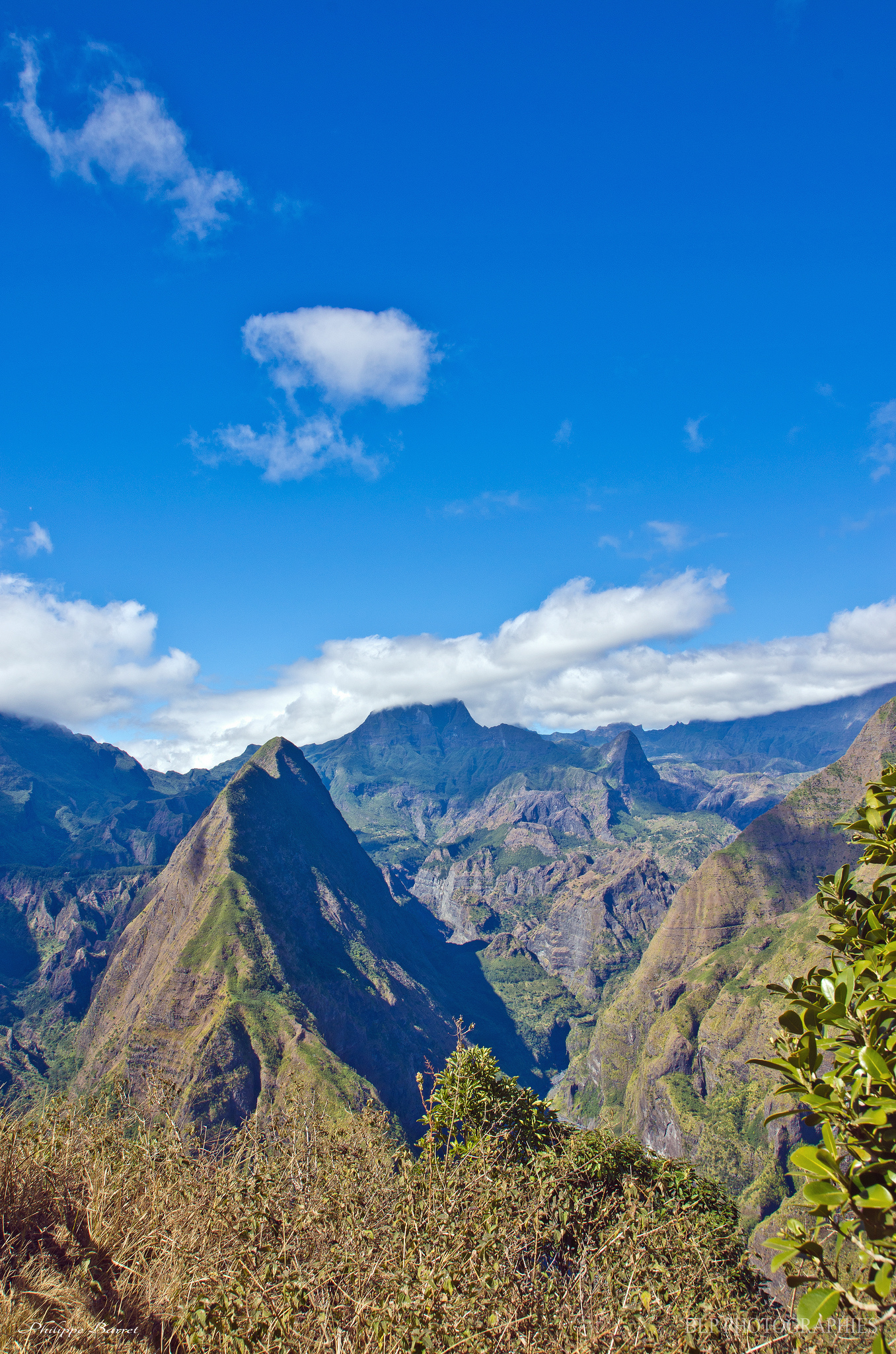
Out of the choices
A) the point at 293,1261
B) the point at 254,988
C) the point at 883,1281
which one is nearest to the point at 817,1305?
the point at 883,1281

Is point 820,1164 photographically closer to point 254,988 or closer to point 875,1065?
point 875,1065

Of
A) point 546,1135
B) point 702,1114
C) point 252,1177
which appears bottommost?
point 702,1114

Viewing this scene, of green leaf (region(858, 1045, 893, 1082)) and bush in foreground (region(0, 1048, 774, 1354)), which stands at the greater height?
green leaf (region(858, 1045, 893, 1082))

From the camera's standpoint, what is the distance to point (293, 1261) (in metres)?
8.98

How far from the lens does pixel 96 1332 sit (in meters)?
8.16

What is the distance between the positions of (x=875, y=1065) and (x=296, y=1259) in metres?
8.38

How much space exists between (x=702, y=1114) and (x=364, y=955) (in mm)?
92322

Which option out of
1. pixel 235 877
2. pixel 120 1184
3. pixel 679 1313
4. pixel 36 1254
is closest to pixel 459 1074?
pixel 679 1313

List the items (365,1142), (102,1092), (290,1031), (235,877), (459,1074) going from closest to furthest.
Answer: (365,1142) → (102,1092) → (459,1074) → (290,1031) → (235,877)

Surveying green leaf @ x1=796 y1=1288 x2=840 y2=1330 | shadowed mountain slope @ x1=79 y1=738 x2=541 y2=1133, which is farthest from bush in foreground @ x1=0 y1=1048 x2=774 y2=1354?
shadowed mountain slope @ x1=79 y1=738 x2=541 y2=1133

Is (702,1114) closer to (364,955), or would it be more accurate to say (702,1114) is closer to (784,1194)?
(784,1194)

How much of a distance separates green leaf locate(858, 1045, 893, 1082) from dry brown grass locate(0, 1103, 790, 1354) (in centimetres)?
548

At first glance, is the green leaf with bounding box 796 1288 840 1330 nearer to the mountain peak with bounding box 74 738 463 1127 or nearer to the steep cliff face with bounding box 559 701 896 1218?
the mountain peak with bounding box 74 738 463 1127

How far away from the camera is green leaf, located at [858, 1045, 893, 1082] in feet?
15.3
